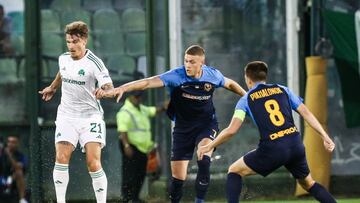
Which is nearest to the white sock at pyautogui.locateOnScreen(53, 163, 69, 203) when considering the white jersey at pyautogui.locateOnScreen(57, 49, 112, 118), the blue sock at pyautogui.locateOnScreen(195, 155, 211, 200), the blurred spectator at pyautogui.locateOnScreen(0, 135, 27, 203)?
the white jersey at pyautogui.locateOnScreen(57, 49, 112, 118)

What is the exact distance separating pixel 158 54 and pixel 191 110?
4688 millimetres

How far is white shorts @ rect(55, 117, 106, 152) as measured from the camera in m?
13.4

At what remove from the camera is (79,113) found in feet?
44.0

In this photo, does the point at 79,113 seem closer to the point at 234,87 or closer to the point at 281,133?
the point at 234,87

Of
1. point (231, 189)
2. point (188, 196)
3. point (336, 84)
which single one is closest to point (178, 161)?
point (231, 189)

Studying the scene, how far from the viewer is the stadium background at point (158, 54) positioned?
18.9 metres

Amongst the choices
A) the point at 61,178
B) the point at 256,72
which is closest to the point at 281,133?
the point at 256,72

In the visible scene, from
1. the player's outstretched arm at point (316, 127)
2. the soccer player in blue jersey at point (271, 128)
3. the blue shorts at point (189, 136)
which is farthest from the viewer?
the blue shorts at point (189, 136)

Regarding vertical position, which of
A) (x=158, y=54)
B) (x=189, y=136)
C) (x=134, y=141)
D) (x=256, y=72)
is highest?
(x=256, y=72)

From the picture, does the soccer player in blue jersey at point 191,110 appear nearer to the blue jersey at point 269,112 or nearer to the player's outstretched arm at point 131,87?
the player's outstretched arm at point 131,87

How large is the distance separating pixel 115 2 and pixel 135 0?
12.4 inches

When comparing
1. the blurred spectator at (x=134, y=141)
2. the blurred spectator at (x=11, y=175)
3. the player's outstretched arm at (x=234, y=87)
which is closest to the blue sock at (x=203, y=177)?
the player's outstretched arm at (x=234, y=87)

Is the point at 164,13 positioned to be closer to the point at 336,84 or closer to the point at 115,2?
the point at 115,2

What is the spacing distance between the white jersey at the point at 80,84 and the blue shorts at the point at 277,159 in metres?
1.83
